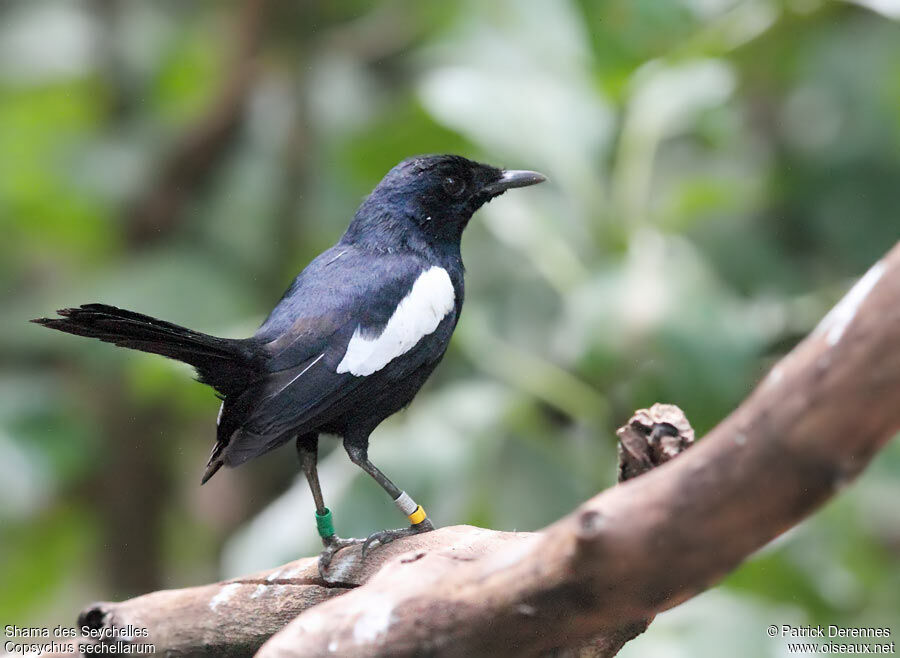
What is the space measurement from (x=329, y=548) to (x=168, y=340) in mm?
669

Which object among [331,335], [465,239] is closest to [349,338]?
[331,335]

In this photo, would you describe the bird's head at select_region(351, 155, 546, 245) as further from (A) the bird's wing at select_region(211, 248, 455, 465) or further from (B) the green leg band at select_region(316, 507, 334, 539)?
(B) the green leg band at select_region(316, 507, 334, 539)

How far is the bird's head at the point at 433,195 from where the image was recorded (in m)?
2.83

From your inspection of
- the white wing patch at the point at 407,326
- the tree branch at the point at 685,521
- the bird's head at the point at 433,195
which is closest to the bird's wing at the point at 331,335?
the white wing patch at the point at 407,326

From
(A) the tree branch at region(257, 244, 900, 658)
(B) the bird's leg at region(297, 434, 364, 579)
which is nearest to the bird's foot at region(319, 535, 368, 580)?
(B) the bird's leg at region(297, 434, 364, 579)

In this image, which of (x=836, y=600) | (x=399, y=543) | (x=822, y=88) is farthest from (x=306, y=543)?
(x=822, y=88)

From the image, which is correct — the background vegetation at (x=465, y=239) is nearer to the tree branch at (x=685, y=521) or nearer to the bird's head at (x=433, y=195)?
the bird's head at (x=433, y=195)

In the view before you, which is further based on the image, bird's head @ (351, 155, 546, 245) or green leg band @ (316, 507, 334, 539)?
bird's head @ (351, 155, 546, 245)

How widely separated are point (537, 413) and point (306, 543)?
3.52 ft

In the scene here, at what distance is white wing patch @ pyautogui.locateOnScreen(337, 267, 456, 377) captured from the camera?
2.44 m

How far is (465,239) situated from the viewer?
4.69m

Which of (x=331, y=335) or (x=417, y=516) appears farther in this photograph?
(x=417, y=516)

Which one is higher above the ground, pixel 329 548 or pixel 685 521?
pixel 329 548

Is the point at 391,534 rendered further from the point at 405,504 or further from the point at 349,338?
the point at 349,338
